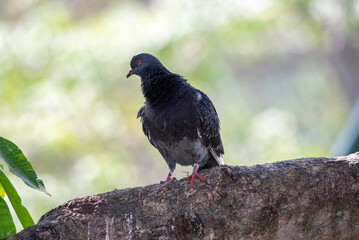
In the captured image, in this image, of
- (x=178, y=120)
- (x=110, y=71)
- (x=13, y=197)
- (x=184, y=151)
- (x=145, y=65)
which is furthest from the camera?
(x=110, y=71)

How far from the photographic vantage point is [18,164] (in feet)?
8.86

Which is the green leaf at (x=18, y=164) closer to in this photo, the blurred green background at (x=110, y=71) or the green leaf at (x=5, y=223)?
the green leaf at (x=5, y=223)

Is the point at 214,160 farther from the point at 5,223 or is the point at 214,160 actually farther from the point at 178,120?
the point at 5,223

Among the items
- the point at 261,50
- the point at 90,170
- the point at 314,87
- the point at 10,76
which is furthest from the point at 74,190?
the point at 314,87

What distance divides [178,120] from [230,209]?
1.27 meters

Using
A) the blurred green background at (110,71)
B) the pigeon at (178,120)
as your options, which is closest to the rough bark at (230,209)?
the pigeon at (178,120)

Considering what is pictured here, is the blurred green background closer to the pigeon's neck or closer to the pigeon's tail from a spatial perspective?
the pigeon's tail

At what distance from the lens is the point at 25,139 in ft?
26.1

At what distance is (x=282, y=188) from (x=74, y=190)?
6.49 metres

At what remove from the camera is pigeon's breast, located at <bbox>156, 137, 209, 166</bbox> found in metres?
3.86

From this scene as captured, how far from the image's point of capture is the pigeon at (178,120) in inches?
150

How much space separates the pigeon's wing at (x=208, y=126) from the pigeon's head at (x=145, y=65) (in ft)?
1.56

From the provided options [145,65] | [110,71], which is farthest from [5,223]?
[110,71]

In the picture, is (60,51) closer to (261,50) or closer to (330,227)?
(261,50)
